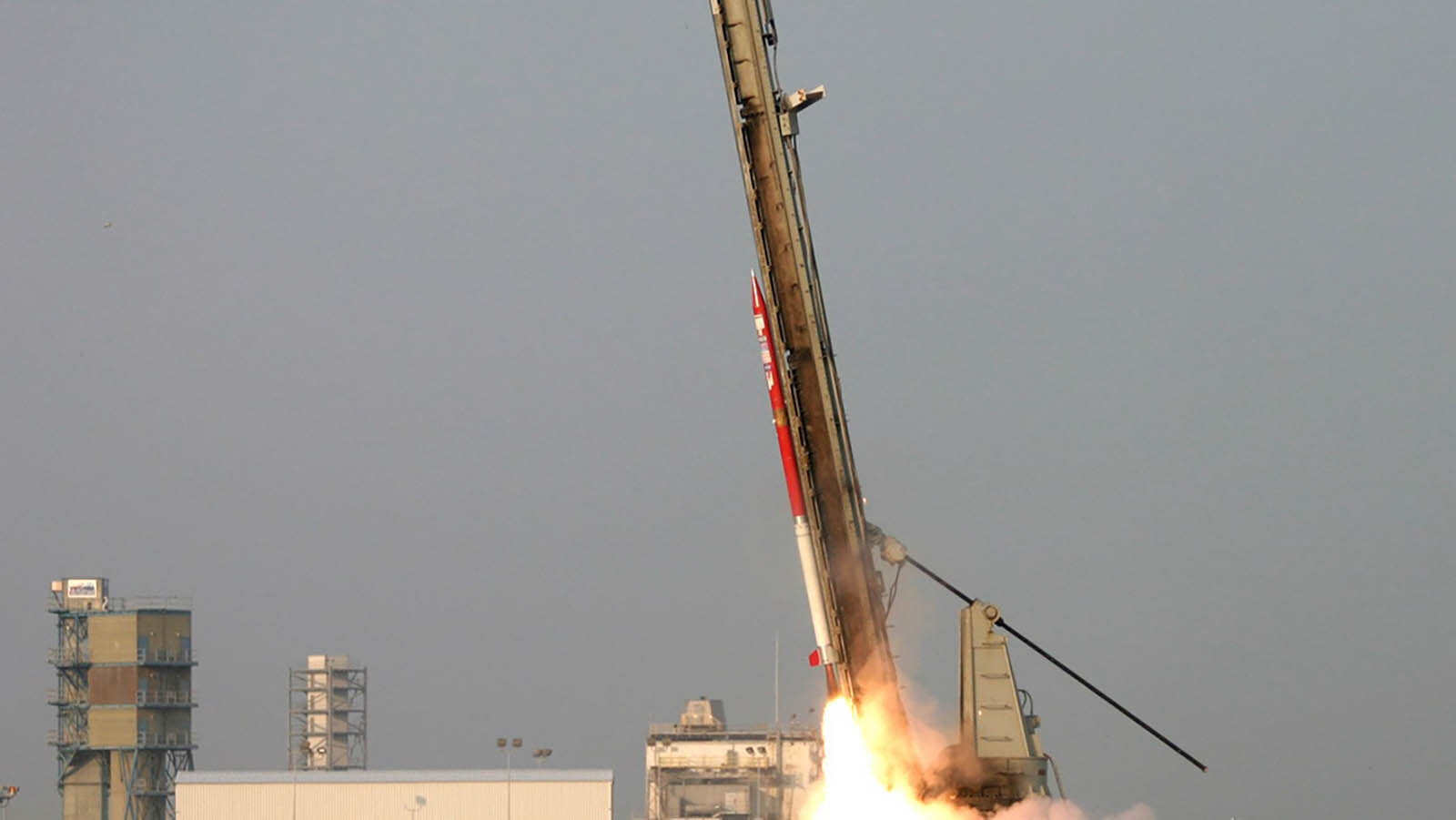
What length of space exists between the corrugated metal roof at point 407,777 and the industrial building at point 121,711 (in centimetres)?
1623

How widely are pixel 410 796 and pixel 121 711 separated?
22413 mm

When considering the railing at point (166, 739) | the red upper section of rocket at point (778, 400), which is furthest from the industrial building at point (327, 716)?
the red upper section of rocket at point (778, 400)

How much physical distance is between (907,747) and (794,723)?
49119mm

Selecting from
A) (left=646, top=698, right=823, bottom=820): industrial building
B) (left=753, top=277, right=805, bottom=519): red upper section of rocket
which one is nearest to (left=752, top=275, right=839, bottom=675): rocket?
(left=753, top=277, right=805, bottom=519): red upper section of rocket

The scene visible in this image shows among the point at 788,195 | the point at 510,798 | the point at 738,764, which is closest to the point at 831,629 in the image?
the point at 788,195

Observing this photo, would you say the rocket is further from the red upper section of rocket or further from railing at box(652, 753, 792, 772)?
railing at box(652, 753, 792, 772)

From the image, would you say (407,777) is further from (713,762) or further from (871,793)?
(871,793)

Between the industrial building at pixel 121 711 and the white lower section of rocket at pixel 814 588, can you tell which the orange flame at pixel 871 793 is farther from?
the industrial building at pixel 121 711

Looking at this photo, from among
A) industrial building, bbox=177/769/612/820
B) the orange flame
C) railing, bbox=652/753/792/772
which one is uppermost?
railing, bbox=652/753/792/772

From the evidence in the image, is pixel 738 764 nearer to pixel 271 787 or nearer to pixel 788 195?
pixel 271 787

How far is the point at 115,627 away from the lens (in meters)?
99.6

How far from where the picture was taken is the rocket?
4459 cm

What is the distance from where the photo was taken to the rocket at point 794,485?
44.6 meters

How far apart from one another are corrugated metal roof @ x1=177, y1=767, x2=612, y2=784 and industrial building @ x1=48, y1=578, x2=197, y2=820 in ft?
53.2
